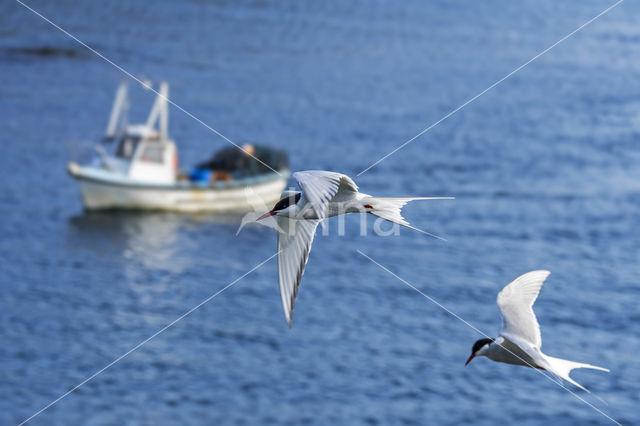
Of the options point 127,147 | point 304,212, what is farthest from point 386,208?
point 127,147

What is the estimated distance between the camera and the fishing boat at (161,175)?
53.1 metres

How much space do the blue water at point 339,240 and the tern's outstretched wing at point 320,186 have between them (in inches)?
1147

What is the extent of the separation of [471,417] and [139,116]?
4082cm

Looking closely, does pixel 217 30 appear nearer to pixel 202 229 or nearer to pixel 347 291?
pixel 202 229

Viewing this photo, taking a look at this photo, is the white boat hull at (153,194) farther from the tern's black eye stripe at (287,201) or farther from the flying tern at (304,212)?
the tern's black eye stripe at (287,201)

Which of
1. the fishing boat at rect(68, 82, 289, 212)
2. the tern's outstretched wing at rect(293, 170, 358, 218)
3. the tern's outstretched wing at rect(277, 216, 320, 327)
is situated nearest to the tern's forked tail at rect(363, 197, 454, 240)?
the tern's outstretched wing at rect(293, 170, 358, 218)

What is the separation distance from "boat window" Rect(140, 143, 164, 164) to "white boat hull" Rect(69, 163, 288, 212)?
148 cm

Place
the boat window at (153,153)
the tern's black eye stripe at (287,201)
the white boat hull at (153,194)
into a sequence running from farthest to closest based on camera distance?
1. the white boat hull at (153,194)
2. the boat window at (153,153)
3. the tern's black eye stripe at (287,201)

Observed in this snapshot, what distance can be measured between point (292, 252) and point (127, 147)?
43416mm

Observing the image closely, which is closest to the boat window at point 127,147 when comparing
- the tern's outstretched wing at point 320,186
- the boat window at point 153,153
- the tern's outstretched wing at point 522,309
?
the boat window at point 153,153

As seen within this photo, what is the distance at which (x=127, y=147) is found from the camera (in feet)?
176

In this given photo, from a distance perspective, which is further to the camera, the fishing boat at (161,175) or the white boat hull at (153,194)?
the white boat hull at (153,194)

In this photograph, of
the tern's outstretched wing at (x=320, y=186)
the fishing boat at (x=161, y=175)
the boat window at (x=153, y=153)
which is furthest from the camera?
the boat window at (x=153, y=153)

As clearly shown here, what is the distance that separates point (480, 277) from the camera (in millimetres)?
48781
